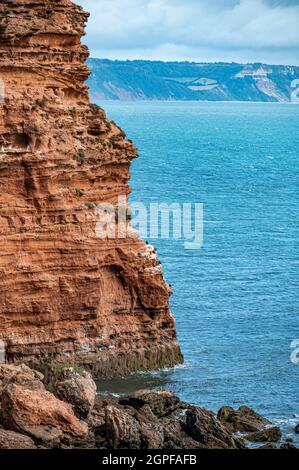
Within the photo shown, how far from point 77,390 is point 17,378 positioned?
213 cm

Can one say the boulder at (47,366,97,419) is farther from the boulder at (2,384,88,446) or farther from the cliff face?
the cliff face

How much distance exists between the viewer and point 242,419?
52.5 m

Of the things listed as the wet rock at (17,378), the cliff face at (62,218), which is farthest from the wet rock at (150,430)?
the cliff face at (62,218)

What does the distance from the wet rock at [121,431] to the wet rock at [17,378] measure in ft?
10.3

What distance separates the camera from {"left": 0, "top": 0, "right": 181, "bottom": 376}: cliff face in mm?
56281

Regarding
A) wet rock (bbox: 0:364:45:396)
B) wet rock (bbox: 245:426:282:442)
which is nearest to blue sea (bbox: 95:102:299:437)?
wet rock (bbox: 245:426:282:442)

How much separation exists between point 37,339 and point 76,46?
39.6 feet

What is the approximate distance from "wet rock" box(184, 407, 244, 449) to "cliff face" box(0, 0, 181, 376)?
30.1ft

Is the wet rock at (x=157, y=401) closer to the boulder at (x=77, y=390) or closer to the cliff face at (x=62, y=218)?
the boulder at (x=77, y=390)

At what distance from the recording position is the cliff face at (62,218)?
5628 centimetres

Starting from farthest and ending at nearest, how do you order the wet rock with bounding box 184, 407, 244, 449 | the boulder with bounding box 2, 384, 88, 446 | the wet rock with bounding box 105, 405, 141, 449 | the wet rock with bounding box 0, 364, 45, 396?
the wet rock with bounding box 0, 364, 45, 396
the wet rock with bounding box 184, 407, 244, 449
the wet rock with bounding box 105, 405, 141, 449
the boulder with bounding box 2, 384, 88, 446

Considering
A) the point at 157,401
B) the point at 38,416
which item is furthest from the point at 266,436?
the point at 38,416

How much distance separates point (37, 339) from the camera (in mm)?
56906
